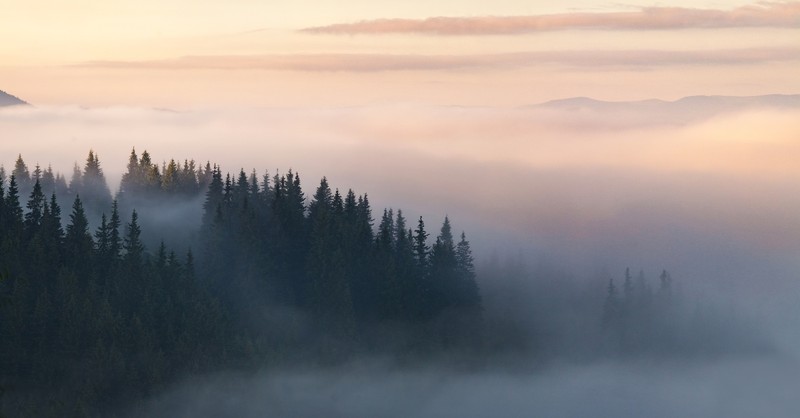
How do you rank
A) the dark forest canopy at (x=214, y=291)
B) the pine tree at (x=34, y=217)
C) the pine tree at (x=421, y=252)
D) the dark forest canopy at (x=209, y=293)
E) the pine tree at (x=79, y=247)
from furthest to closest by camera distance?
1. the pine tree at (x=421, y=252)
2. the pine tree at (x=34, y=217)
3. the pine tree at (x=79, y=247)
4. the dark forest canopy at (x=214, y=291)
5. the dark forest canopy at (x=209, y=293)

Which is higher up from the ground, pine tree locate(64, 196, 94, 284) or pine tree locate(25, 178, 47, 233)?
pine tree locate(25, 178, 47, 233)

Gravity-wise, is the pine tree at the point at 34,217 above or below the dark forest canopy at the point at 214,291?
above

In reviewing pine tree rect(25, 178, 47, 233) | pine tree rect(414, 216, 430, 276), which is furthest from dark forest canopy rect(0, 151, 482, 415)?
pine tree rect(414, 216, 430, 276)

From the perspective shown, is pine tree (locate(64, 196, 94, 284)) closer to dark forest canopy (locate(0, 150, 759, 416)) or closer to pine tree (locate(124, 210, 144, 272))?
dark forest canopy (locate(0, 150, 759, 416))

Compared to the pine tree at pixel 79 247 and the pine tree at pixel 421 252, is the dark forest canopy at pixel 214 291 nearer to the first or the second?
the pine tree at pixel 79 247

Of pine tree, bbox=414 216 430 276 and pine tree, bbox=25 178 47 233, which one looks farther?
pine tree, bbox=414 216 430 276

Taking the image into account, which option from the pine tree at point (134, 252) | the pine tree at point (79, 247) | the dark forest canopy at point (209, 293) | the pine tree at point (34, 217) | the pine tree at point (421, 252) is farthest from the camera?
the pine tree at point (421, 252)

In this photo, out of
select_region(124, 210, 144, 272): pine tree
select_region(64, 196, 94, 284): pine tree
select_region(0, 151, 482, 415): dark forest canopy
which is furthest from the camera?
select_region(64, 196, 94, 284): pine tree

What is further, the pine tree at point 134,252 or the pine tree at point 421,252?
the pine tree at point 421,252

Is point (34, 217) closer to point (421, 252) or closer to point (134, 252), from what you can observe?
point (134, 252)

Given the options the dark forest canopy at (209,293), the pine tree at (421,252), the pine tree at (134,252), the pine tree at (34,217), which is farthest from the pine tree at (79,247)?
the pine tree at (421,252)

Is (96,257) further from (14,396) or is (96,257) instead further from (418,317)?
(418,317)

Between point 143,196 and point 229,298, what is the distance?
133ft

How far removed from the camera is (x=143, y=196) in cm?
17988
